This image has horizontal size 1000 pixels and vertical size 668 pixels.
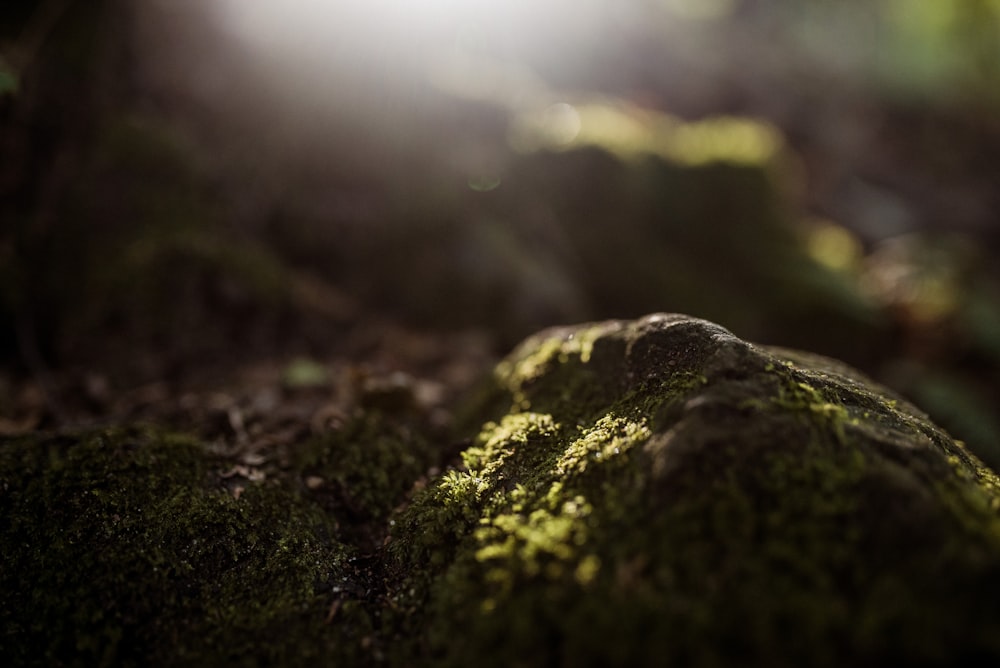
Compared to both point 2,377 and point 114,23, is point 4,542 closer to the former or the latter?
point 2,377

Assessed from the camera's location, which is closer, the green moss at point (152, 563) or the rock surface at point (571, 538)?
the rock surface at point (571, 538)

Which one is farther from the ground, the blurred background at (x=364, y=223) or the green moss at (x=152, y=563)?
the blurred background at (x=364, y=223)

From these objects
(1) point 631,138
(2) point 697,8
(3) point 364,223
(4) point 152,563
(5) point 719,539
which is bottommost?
(4) point 152,563

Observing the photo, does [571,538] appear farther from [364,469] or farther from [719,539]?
[364,469]

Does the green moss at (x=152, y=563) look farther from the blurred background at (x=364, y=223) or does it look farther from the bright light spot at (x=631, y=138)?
the bright light spot at (x=631, y=138)

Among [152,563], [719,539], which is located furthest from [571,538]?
[152,563]

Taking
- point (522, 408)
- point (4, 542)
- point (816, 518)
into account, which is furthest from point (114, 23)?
point (816, 518)

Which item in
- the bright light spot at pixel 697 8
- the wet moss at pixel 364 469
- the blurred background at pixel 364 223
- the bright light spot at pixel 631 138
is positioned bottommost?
the wet moss at pixel 364 469

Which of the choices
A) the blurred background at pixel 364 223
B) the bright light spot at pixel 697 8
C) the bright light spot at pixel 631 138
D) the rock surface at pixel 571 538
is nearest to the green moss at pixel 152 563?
the rock surface at pixel 571 538
